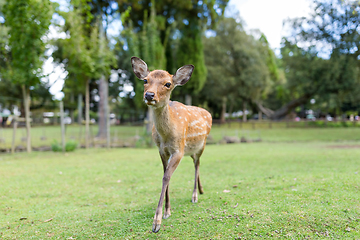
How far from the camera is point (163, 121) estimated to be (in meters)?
3.46

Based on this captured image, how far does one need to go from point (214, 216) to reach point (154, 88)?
202 centimetres

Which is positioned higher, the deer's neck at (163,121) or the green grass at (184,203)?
the deer's neck at (163,121)

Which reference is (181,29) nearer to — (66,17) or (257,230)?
(66,17)

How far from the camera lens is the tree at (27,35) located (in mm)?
9578

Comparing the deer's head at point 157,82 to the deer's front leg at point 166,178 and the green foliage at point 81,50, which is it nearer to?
Result: the deer's front leg at point 166,178

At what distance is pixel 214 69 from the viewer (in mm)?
26031

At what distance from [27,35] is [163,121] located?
937cm

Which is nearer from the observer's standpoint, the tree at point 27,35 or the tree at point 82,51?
the tree at point 27,35

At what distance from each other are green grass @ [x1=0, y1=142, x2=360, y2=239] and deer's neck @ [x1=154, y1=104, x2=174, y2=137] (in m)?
1.29

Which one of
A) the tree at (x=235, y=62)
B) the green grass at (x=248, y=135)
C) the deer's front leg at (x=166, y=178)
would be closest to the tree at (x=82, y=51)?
the green grass at (x=248, y=135)

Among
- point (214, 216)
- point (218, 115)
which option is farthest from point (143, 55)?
point (218, 115)

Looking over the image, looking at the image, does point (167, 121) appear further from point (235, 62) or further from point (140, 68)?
point (235, 62)

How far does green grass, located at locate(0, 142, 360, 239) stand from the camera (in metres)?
3.13

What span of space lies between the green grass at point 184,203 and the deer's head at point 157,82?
5.54 ft
